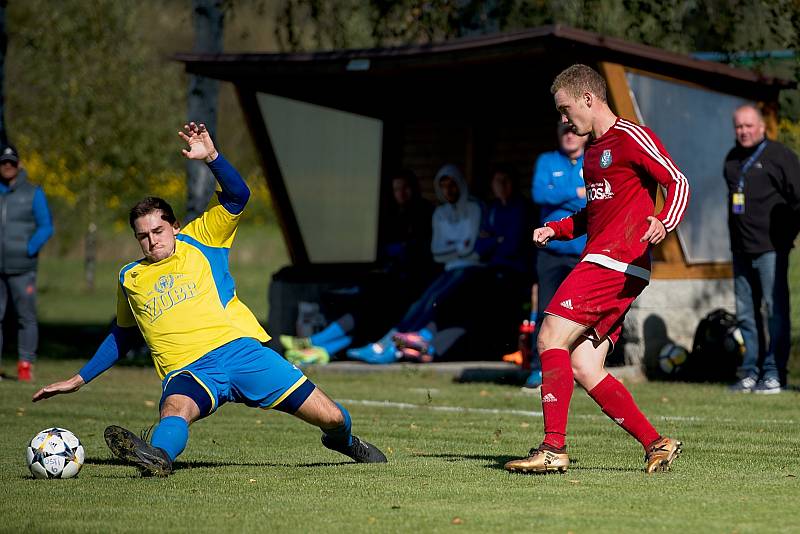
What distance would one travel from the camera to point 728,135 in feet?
48.2

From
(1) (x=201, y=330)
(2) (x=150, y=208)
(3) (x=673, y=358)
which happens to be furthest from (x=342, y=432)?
(3) (x=673, y=358)

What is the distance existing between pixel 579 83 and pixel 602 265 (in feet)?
3.03

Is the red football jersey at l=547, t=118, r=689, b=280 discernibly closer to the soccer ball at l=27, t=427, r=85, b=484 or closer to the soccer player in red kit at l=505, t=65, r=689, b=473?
the soccer player in red kit at l=505, t=65, r=689, b=473

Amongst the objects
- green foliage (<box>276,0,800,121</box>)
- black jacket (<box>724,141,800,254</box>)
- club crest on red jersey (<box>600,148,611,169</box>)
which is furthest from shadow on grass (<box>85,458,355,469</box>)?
green foliage (<box>276,0,800,121</box>)

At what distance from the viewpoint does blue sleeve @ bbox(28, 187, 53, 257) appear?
1388cm

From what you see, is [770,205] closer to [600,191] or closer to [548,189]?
[548,189]

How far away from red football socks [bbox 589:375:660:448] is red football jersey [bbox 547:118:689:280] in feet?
1.98

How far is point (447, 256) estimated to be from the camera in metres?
15.2

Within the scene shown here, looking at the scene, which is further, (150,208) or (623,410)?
(150,208)

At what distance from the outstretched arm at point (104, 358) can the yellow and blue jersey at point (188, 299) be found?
114mm

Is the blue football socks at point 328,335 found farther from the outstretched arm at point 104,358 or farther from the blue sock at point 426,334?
the outstretched arm at point 104,358

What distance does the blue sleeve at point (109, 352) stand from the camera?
7.48 meters

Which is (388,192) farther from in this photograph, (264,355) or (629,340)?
(264,355)

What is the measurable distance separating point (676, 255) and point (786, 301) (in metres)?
2.03
